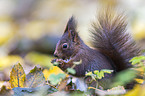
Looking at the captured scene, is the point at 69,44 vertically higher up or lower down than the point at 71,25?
lower down

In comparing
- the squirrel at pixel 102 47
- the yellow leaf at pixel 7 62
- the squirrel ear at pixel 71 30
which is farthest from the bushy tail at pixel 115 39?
the yellow leaf at pixel 7 62

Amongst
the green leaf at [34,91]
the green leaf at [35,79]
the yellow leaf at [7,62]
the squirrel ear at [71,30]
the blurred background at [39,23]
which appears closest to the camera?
the green leaf at [34,91]

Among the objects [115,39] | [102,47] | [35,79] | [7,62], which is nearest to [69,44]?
[102,47]

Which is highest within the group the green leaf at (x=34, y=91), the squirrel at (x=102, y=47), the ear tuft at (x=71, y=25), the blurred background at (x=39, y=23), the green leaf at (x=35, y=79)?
the blurred background at (x=39, y=23)

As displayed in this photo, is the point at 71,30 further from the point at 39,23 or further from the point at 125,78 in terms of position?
the point at 39,23

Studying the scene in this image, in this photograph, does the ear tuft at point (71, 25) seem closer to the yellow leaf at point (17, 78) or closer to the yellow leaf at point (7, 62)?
the yellow leaf at point (17, 78)

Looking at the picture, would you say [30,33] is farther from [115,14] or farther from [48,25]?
[115,14]

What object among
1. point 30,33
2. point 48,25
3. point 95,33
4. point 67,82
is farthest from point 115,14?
point 48,25
